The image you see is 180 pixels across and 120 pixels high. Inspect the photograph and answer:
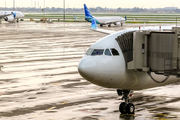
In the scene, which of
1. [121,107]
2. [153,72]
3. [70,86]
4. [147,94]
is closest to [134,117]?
[121,107]

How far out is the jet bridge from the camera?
19.7m

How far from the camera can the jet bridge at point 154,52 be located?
777 inches

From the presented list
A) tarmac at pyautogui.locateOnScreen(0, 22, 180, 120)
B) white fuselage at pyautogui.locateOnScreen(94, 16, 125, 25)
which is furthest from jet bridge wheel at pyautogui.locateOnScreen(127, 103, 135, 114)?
white fuselage at pyautogui.locateOnScreen(94, 16, 125, 25)

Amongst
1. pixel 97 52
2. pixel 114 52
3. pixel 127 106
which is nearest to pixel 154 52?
pixel 114 52

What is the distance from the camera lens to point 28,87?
102 feet

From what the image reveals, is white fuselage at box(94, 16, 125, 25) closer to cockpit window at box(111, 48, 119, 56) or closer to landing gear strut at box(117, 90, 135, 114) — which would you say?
landing gear strut at box(117, 90, 135, 114)

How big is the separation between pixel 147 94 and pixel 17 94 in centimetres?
1009

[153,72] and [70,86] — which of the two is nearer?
[153,72]

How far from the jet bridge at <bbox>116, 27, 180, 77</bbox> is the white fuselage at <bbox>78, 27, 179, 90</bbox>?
537 millimetres

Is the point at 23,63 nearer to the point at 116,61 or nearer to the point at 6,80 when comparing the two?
the point at 6,80

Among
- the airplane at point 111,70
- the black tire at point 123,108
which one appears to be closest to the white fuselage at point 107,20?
the black tire at point 123,108

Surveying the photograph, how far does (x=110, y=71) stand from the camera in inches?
807

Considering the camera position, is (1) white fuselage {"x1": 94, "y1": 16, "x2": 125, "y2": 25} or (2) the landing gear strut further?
(1) white fuselage {"x1": 94, "y1": 16, "x2": 125, "y2": 25}

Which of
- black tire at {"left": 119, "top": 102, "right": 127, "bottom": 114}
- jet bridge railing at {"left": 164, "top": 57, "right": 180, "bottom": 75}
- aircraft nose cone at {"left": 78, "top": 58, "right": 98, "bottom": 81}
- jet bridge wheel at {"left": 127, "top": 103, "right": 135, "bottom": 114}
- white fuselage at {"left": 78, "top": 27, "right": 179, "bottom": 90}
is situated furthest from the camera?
black tire at {"left": 119, "top": 102, "right": 127, "bottom": 114}
